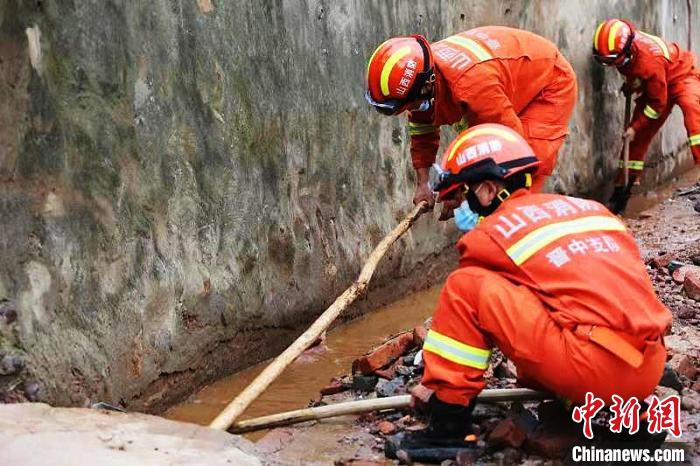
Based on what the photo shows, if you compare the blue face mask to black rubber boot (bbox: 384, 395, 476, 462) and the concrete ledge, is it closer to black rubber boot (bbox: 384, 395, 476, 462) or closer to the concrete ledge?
black rubber boot (bbox: 384, 395, 476, 462)

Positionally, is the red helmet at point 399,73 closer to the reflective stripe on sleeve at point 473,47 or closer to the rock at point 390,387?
the reflective stripe on sleeve at point 473,47

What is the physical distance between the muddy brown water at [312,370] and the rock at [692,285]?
1484 millimetres

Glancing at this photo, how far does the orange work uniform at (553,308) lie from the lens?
2.54 metres

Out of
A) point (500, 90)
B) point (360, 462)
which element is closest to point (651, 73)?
point (500, 90)

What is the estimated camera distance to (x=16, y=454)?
2.31m

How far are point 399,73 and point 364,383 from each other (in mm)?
1409

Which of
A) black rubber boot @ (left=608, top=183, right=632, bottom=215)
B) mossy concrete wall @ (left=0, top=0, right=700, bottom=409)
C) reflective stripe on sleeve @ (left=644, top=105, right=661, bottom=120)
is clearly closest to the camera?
mossy concrete wall @ (left=0, top=0, right=700, bottom=409)

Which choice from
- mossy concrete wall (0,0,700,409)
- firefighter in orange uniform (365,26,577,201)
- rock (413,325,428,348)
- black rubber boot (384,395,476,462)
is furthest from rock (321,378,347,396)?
firefighter in orange uniform (365,26,577,201)

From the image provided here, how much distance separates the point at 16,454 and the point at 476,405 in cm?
163

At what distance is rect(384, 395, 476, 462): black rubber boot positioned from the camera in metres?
2.82

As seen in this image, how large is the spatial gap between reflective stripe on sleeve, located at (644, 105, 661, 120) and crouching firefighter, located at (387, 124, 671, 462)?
488 cm

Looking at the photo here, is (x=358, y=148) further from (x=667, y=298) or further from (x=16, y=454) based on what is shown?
(x=16, y=454)

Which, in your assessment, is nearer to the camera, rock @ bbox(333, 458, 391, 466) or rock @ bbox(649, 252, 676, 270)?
rock @ bbox(333, 458, 391, 466)

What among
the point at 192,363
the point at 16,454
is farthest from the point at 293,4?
the point at 16,454
